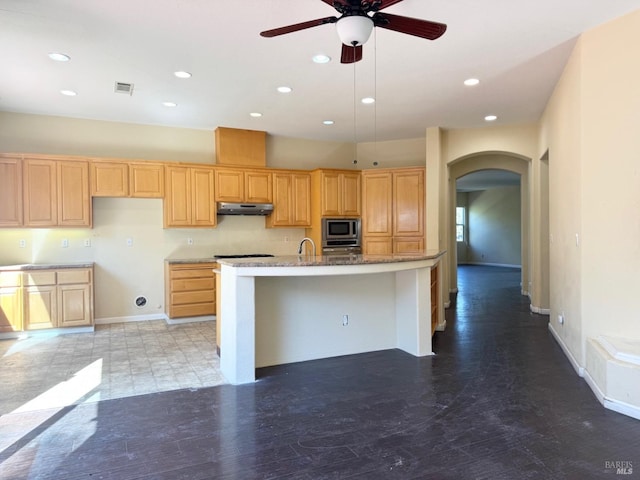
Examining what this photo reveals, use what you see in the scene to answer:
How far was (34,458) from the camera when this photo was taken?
2.39 meters

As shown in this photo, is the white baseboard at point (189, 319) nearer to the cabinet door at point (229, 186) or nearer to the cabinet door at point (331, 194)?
the cabinet door at point (229, 186)

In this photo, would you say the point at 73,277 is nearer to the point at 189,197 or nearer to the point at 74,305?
the point at 74,305

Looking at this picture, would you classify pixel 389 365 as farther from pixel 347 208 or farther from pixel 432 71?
pixel 347 208

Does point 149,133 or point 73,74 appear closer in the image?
point 73,74

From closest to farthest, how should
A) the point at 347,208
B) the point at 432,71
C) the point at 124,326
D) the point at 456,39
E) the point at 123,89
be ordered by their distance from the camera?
1. the point at 456,39
2. the point at 432,71
3. the point at 123,89
4. the point at 124,326
5. the point at 347,208

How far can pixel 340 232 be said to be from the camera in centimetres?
716

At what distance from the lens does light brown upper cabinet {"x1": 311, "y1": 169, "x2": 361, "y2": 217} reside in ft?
23.1

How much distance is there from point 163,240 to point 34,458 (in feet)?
14.5

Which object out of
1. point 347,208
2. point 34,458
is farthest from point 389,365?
point 347,208

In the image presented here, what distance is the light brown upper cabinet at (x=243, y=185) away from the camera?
259 inches

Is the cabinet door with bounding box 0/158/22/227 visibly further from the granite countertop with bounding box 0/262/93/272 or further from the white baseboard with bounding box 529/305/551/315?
the white baseboard with bounding box 529/305/551/315

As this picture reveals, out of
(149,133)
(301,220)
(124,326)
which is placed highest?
(149,133)

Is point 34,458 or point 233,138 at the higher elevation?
point 233,138

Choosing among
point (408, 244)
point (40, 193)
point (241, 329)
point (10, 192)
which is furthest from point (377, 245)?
point (10, 192)
